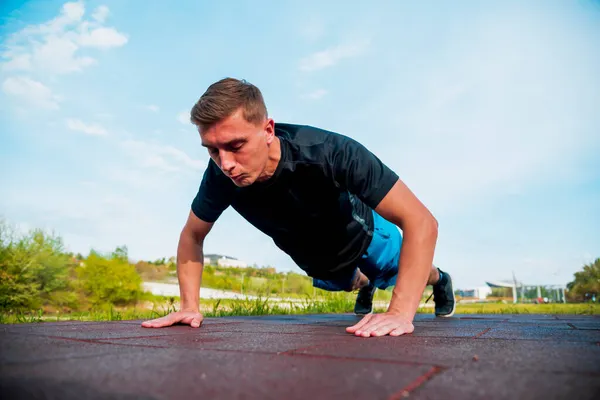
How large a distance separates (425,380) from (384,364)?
201 mm

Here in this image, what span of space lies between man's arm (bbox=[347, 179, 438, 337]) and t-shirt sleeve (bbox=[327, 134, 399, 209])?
0.05m

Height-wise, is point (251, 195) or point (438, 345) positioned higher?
point (251, 195)

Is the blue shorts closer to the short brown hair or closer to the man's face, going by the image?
the man's face

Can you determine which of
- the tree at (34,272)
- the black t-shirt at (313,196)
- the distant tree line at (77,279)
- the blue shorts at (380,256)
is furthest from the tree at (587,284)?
the tree at (34,272)

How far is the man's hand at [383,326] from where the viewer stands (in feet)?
6.46

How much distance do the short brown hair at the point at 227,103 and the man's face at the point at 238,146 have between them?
3cm

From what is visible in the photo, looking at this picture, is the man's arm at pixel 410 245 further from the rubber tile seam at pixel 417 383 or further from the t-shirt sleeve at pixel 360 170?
the rubber tile seam at pixel 417 383

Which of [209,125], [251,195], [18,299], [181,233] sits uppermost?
[209,125]

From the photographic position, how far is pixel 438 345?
162cm

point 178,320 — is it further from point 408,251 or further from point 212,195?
point 408,251

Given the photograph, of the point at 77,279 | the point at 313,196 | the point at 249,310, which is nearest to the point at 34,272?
the point at 77,279

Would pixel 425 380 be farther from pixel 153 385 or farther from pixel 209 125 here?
pixel 209 125

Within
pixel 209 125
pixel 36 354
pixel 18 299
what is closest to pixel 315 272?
pixel 209 125

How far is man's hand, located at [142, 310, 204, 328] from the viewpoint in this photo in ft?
8.36
